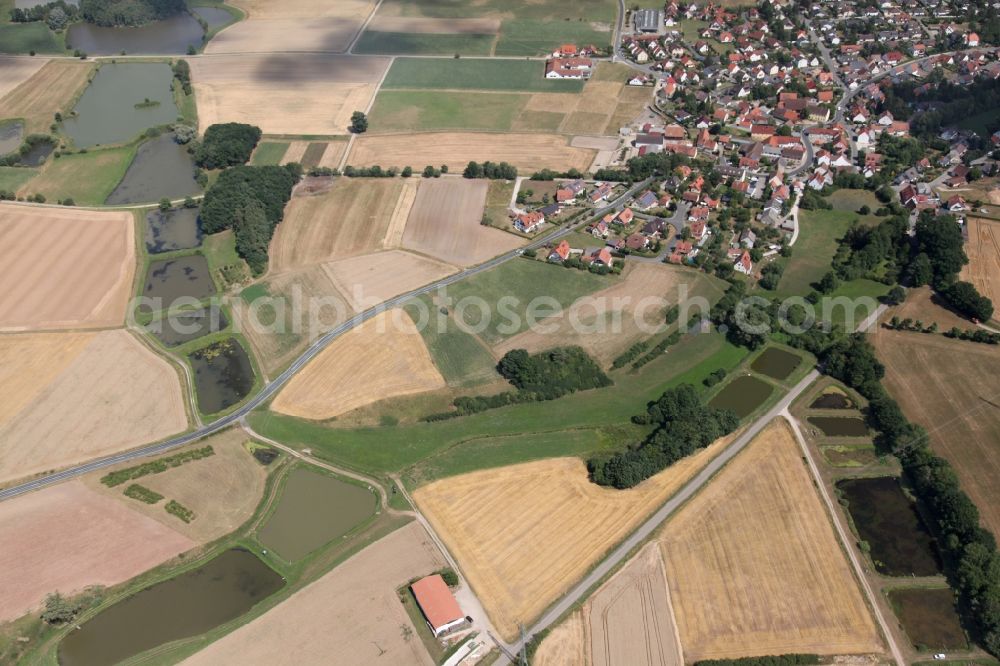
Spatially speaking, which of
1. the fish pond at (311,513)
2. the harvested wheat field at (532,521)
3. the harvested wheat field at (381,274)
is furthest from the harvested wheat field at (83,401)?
the harvested wheat field at (532,521)

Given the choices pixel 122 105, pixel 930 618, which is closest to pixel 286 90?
pixel 122 105

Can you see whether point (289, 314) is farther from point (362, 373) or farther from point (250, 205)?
point (250, 205)

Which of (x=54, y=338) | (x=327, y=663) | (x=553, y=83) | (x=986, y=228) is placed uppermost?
(x=553, y=83)

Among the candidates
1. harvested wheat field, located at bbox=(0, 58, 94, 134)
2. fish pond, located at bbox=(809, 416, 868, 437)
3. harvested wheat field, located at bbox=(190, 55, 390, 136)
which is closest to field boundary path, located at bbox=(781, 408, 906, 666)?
fish pond, located at bbox=(809, 416, 868, 437)

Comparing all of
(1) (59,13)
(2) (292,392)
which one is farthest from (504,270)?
(1) (59,13)

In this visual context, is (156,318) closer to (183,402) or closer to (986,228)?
(183,402)

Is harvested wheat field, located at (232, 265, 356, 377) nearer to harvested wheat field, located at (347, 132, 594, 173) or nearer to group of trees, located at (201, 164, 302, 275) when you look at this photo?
group of trees, located at (201, 164, 302, 275)
